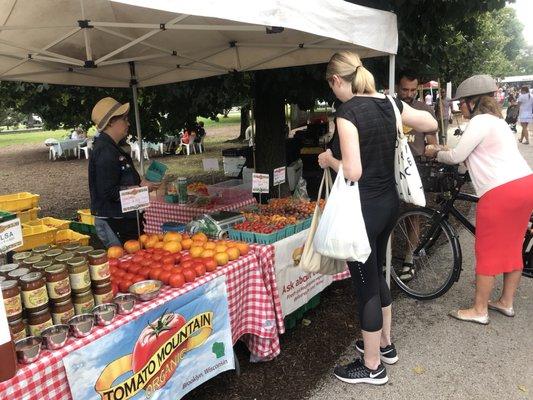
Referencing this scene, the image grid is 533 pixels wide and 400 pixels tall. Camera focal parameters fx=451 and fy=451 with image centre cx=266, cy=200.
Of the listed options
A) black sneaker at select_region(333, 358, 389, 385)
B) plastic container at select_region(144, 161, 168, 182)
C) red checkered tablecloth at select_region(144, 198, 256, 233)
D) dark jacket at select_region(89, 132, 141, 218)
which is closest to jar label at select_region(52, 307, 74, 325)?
dark jacket at select_region(89, 132, 141, 218)

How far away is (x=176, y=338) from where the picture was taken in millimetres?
2490

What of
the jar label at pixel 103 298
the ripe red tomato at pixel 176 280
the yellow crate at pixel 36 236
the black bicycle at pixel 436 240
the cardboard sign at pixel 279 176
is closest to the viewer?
the jar label at pixel 103 298

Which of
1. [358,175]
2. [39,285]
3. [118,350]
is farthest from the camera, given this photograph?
[358,175]

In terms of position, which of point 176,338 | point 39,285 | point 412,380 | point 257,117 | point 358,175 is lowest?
point 412,380

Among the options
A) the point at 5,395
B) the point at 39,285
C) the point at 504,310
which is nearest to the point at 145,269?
the point at 39,285

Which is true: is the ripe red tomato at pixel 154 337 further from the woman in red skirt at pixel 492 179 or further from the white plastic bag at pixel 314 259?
the woman in red skirt at pixel 492 179

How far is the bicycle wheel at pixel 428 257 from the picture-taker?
3918 millimetres

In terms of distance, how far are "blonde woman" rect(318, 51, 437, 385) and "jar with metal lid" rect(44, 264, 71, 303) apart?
4.89 feet

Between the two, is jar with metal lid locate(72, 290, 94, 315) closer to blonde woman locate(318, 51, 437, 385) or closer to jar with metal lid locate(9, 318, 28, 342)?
jar with metal lid locate(9, 318, 28, 342)

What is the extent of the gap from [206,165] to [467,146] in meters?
2.83

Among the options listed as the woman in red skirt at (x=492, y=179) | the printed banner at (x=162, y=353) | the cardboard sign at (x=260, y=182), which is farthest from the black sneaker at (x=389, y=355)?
the cardboard sign at (x=260, y=182)

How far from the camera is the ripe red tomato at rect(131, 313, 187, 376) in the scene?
2258 millimetres

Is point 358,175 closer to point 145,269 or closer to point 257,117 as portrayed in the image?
point 145,269

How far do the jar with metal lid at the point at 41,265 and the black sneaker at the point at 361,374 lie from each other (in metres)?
1.94
